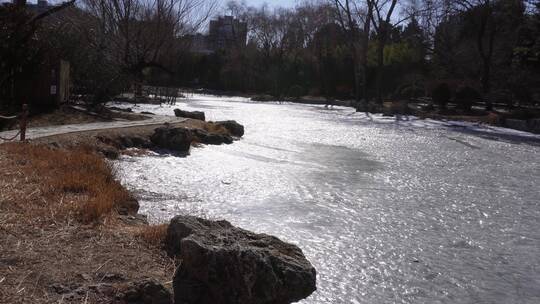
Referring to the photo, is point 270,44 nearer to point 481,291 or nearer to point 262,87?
point 262,87

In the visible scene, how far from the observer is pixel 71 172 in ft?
23.3

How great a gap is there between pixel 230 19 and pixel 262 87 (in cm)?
1963

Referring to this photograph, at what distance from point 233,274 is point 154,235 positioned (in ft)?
4.07

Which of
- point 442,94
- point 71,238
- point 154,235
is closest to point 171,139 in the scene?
point 154,235

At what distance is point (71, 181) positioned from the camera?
6578 millimetres

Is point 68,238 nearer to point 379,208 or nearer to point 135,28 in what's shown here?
point 379,208

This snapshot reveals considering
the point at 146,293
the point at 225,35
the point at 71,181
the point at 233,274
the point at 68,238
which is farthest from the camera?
the point at 225,35

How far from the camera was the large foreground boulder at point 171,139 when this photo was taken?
12656mm

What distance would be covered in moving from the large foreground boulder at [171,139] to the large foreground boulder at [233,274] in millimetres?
8333

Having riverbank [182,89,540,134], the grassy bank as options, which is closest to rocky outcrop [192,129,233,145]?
the grassy bank

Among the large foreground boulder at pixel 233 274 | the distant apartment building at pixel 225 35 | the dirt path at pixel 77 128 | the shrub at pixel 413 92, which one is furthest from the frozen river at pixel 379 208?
the distant apartment building at pixel 225 35

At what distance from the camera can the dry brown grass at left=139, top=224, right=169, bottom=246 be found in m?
4.95

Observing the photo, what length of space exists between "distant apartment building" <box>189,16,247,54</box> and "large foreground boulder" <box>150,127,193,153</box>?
52986 mm

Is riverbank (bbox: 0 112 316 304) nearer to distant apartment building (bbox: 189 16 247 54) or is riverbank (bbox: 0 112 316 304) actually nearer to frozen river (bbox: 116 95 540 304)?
frozen river (bbox: 116 95 540 304)
